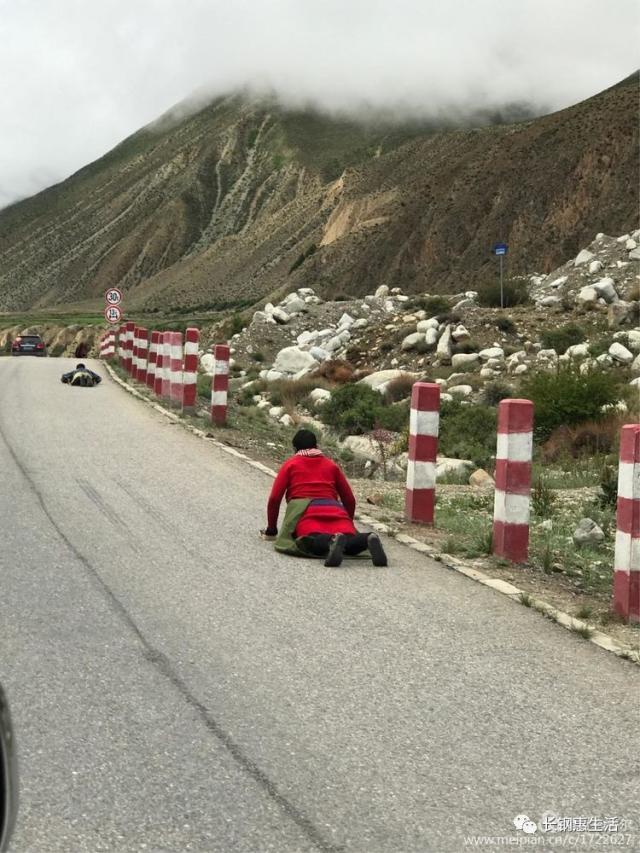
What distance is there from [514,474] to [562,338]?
18591mm

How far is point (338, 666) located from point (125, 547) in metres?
2.98

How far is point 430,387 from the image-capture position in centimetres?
963

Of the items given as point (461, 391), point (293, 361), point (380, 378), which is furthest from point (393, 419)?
point (293, 361)

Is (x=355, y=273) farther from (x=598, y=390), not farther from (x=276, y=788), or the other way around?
(x=276, y=788)

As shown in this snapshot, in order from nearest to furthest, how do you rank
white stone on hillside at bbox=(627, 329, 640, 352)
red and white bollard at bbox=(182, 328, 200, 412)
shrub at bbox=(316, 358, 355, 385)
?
red and white bollard at bbox=(182, 328, 200, 412)
white stone on hillside at bbox=(627, 329, 640, 352)
shrub at bbox=(316, 358, 355, 385)

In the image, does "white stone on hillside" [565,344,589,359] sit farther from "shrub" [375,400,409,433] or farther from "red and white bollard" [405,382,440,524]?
"red and white bollard" [405,382,440,524]

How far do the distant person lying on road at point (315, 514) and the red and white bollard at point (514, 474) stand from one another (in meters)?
0.95

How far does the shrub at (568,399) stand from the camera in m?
17.7

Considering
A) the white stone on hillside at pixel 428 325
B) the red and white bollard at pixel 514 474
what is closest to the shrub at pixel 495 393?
the white stone on hillside at pixel 428 325

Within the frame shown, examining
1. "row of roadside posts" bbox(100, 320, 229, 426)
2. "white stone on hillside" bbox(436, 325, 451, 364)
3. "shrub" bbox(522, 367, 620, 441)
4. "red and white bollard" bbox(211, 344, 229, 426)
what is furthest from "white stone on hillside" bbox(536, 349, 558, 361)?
"red and white bollard" bbox(211, 344, 229, 426)

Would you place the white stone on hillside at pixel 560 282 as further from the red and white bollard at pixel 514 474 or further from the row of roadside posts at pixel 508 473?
the red and white bollard at pixel 514 474

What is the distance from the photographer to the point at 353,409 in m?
20.1

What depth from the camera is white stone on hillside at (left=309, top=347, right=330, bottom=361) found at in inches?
1181

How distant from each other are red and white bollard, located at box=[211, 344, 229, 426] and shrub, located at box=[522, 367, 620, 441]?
4.82 meters
